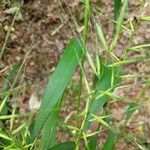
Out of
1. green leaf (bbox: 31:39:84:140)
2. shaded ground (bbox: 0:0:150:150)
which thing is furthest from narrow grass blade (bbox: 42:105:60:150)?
shaded ground (bbox: 0:0:150:150)

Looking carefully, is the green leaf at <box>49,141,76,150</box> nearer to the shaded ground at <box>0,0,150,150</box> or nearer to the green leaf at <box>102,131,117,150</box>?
the green leaf at <box>102,131,117,150</box>

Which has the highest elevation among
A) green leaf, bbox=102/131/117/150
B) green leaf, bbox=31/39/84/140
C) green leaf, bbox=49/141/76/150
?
green leaf, bbox=31/39/84/140

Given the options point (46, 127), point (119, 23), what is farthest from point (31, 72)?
point (119, 23)

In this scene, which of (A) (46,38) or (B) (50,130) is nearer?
(B) (50,130)

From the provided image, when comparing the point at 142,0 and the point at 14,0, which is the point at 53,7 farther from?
the point at 142,0

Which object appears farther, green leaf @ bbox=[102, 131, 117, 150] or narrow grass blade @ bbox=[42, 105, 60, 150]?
green leaf @ bbox=[102, 131, 117, 150]

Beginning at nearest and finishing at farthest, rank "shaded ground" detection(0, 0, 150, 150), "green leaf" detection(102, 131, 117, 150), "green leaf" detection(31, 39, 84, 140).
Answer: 1. "green leaf" detection(31, 39, 84, 140)
2. "green leaf" detection(102, 131, 117, 150)
3. "shaded ground" detection(0, 0, 150, 150)

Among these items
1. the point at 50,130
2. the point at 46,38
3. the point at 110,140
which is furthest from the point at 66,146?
the point at 46,38

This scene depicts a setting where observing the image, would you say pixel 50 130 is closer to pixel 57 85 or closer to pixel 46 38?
pixel 57 85

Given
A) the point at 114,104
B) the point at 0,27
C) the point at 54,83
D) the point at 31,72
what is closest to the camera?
the point at 54,83
